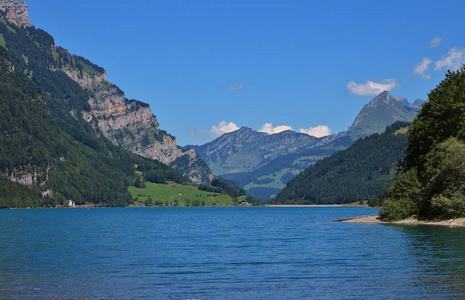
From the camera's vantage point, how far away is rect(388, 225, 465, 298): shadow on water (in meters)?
44.3

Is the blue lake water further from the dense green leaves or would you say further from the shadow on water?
the dense green leaves

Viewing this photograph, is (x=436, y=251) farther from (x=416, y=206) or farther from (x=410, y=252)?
(x=416, y=206)

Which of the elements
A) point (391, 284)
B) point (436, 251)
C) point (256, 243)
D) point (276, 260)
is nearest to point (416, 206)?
point (256, 243)

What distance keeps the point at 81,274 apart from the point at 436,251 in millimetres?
40100

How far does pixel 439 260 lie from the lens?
198 ft

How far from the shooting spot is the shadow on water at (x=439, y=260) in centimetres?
4428

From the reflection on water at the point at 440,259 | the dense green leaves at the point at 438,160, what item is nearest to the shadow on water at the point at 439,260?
the reflection on water at the point at 440,259

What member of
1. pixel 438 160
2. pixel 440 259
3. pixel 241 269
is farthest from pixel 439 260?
pixel 438 160

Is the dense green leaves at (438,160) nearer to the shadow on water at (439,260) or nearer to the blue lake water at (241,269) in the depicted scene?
the shadow on water at (439,260)

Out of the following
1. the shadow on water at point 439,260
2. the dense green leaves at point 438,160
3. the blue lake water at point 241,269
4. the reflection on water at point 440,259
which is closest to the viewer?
the blue lake water at point 241,269

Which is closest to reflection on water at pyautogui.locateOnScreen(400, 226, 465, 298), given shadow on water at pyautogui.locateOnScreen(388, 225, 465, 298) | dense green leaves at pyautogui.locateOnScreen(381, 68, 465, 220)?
shadow on water at pyautogui.locateOnScreen(388, 225, 465, 298)

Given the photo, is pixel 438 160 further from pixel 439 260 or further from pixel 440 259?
pixel 439 260

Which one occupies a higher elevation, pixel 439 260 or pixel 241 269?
pixel 439 260

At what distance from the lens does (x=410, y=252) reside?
224ft
